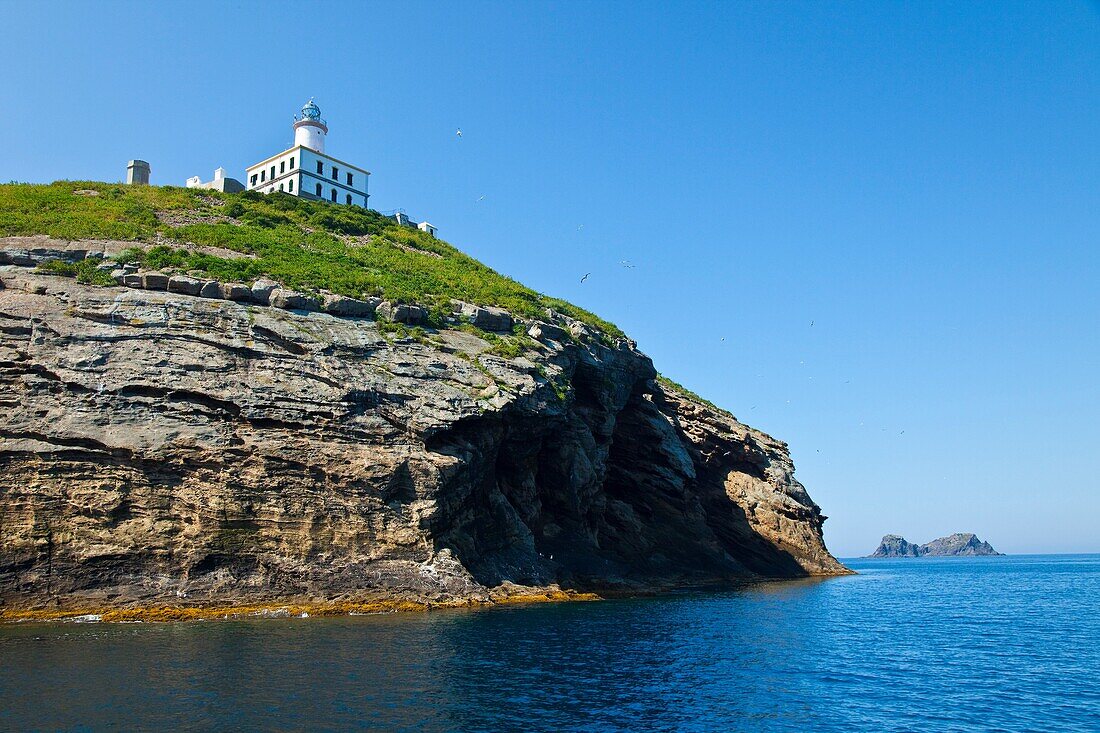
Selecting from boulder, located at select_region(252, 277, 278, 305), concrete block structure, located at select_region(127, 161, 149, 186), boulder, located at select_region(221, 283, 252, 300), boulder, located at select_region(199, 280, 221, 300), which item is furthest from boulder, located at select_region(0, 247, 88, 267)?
concrete block structure, located at select_region(127, 161, 149, 186)

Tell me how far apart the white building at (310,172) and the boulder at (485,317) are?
38.0 metres

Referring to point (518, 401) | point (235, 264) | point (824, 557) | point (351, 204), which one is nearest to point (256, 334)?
point (235, 264)

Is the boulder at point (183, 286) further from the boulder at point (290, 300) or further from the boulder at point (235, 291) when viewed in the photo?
the boulder at point (290, 300)

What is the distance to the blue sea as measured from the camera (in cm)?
2034

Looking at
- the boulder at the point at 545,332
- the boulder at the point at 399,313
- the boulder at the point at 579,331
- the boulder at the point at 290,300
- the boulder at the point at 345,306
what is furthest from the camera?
the boulder at the point at 579,331

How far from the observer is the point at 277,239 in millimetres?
61969

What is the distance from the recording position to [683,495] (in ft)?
226

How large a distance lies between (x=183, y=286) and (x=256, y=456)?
13364 millimetres

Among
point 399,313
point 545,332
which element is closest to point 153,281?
point 399,313

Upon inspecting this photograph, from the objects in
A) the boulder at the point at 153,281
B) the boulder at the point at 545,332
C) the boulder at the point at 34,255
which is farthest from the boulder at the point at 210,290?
the boulder at the point at 545,332

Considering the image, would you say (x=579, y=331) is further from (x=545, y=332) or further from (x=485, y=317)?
(x=485, y=317)

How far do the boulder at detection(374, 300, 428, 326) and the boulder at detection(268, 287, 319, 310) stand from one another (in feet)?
14.4

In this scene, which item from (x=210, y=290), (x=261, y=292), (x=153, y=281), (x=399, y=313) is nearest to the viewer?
(x=153, y=281)

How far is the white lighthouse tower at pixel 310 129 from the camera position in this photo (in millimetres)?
88125
